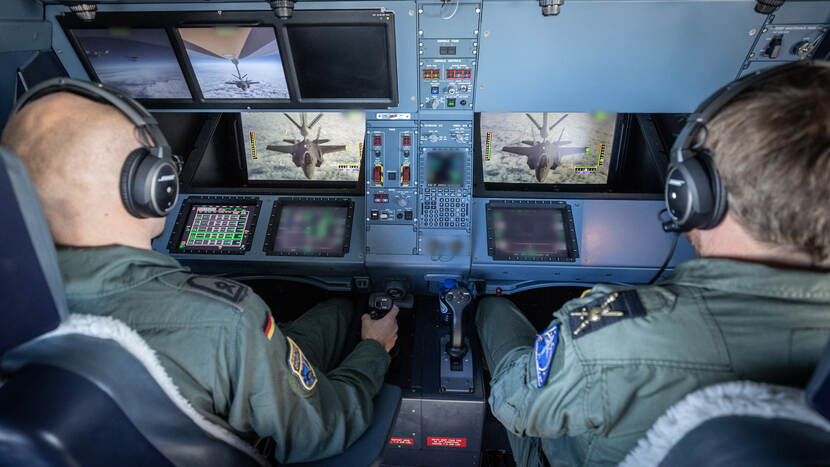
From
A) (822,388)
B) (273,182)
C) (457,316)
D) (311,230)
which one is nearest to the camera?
(822,388)

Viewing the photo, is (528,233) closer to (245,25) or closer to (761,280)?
(761,280)

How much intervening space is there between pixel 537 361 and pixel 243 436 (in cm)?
75

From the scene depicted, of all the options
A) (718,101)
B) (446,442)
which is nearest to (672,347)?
(718,101)

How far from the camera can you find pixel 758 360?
769 mm

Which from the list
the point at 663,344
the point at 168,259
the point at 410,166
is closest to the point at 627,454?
the point at 663,344

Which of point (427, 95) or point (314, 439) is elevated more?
point (427, 95)

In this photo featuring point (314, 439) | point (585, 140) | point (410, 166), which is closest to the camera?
point (314, 439)

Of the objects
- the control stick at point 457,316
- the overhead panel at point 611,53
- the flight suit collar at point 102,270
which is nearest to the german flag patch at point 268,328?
the flight suit collar at point 102,270

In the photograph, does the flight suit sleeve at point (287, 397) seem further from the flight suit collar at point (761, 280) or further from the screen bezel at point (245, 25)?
the screen bezel at point (245, 25)

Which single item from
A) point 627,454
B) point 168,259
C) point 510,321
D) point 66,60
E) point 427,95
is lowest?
point 510,321

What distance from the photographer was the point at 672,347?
2.69 feet

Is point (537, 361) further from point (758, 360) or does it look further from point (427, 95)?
point (427, 95)

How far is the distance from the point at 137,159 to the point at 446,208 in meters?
1.26

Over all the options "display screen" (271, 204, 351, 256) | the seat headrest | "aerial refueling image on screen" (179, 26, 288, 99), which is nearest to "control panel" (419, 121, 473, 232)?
"display screen" (271, 204, 351, 256)
